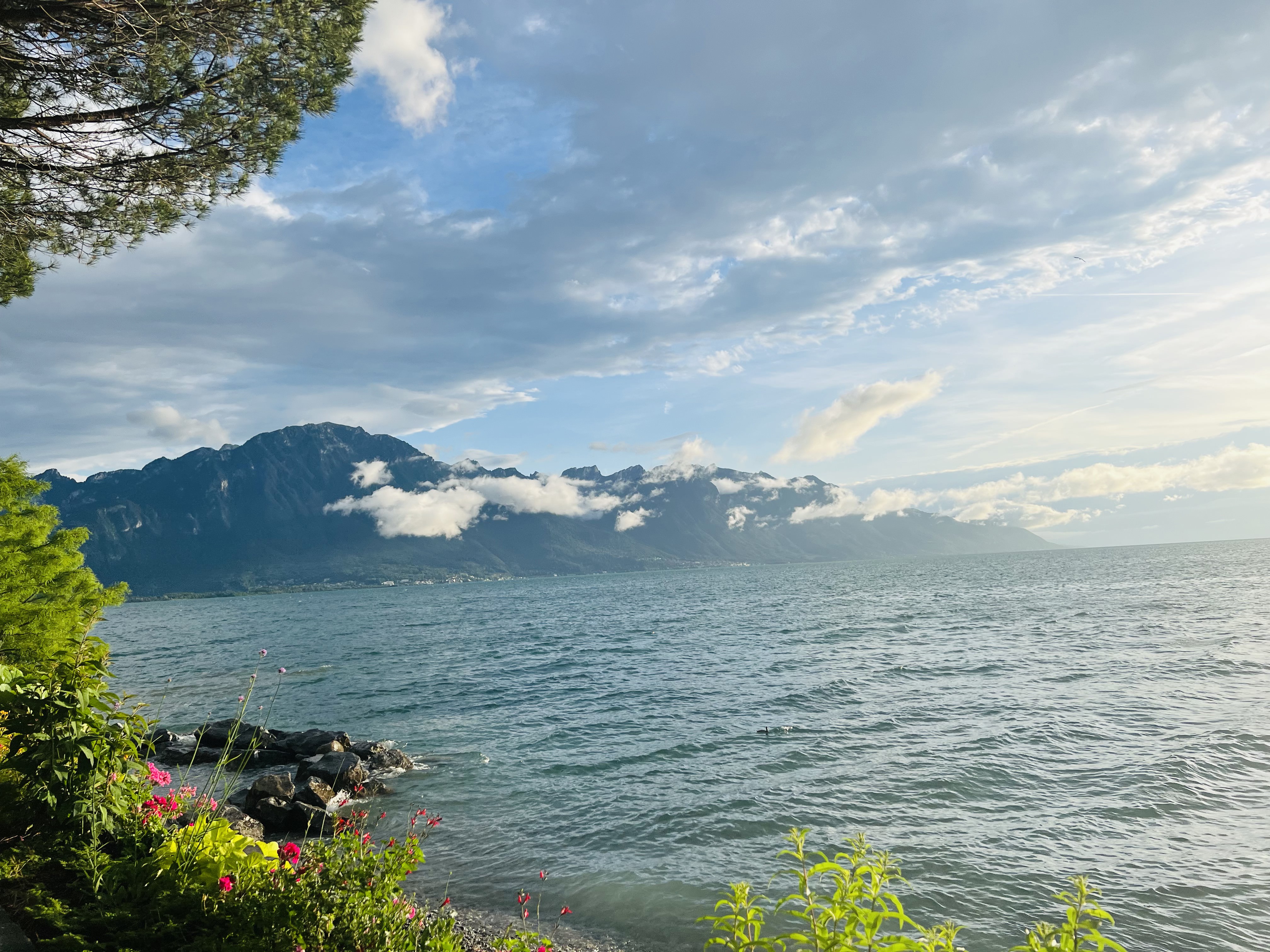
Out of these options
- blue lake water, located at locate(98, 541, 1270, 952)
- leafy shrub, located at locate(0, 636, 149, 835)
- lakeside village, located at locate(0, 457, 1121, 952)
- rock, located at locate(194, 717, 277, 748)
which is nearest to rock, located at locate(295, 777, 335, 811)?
blue lake water, located at locate(98, 541, 1270, 952)

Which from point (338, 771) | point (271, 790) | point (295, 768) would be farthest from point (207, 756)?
point (271, 790)

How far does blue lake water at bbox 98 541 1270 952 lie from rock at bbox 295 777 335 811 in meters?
A: 1.65

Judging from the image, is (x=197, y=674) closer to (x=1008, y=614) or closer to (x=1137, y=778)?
(x=1137, y=778)

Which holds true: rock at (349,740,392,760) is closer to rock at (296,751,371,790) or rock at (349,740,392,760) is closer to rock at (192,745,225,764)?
rock at (296,751,371,790)

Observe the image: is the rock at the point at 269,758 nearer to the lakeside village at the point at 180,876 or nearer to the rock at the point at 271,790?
the rock at the point at 271,790

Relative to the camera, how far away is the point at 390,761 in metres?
22.6

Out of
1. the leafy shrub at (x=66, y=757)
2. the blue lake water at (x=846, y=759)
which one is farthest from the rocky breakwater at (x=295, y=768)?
the leafy shrub at (x=66, y=757)

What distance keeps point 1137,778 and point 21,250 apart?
29347 millimetres

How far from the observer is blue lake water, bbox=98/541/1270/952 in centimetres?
1295

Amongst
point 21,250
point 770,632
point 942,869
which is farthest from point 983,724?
point 770,632

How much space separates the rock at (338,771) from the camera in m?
20.1

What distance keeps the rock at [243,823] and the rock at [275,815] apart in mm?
677

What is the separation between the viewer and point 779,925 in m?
11.7

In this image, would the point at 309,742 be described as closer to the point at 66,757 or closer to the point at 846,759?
the point at 846,759
